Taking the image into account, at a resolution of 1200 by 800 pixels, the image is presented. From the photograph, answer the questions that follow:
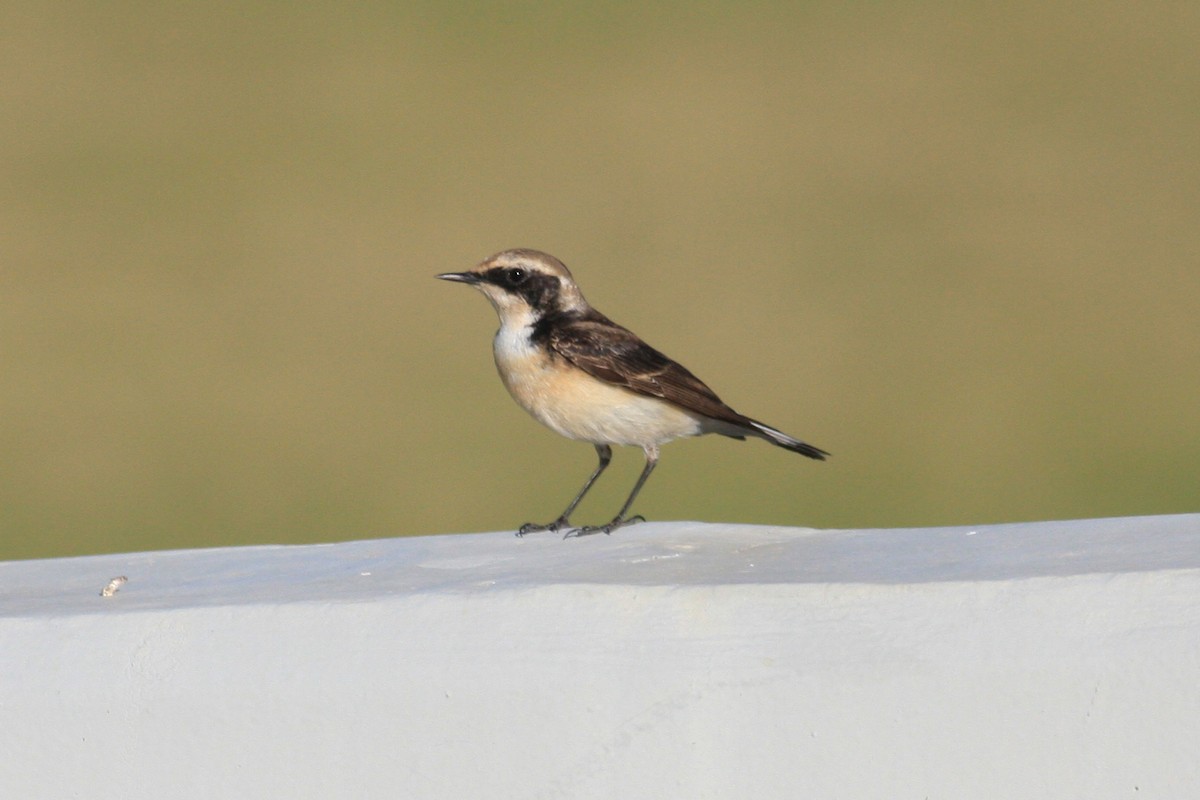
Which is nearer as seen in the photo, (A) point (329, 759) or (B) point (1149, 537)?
(A) point (329, 759)

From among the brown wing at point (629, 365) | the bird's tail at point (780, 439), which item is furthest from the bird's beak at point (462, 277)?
the bird's tail at point (780, 439)

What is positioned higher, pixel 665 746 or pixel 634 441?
pixel 665 746

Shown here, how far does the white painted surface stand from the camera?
2.92 metres

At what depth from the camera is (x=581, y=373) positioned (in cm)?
582

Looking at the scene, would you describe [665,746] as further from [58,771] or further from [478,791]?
[58,771]

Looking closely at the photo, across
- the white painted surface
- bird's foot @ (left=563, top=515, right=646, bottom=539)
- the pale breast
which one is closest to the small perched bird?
the pale breast

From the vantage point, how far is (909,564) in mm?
3402

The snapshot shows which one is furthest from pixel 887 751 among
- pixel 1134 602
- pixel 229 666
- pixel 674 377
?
pixel 674 377

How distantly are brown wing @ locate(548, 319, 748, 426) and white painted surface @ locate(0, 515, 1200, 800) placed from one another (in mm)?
2435

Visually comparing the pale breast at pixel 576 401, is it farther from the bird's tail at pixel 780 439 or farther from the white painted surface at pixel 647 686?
the white painted surface at pixel 647 686

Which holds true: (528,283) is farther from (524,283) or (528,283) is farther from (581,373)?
(581,373)

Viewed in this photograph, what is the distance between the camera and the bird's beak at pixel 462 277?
5.79 m

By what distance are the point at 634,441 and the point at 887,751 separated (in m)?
3.12

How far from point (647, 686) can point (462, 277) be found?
3071 millimetres
